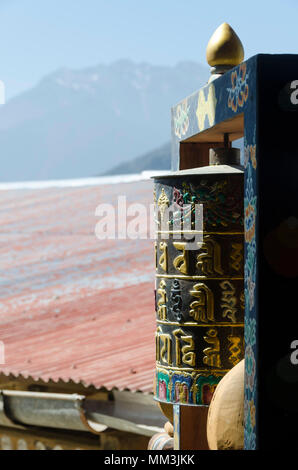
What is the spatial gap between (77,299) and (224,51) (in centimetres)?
534

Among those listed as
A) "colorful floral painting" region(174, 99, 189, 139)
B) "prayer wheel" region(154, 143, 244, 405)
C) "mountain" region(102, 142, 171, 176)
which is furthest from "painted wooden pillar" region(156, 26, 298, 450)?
"mountain" region(102, 142, 171, 176)

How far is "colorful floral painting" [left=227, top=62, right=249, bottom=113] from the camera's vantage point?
4.54 meters

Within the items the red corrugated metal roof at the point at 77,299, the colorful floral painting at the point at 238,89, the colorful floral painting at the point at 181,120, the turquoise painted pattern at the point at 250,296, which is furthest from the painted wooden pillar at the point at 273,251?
the red corrugated metal roof at the point at 77,299

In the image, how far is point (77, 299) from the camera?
10492mm

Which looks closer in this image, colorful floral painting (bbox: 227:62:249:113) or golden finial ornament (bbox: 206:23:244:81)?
colorful floral painting (bbox: 227:62:249:113)

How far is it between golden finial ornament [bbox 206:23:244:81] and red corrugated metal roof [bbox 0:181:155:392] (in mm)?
2934

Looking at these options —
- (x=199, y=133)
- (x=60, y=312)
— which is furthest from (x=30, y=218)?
(x=199, y=133)

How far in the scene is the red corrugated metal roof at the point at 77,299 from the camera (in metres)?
8.45

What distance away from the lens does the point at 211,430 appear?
15.9 ft

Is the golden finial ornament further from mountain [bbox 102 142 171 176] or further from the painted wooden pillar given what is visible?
mountain [bbox 102 142 171 176]

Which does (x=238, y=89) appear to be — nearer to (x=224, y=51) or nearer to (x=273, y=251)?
(x=273, y=251)

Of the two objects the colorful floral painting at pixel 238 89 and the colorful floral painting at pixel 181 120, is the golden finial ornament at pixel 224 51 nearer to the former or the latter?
the colorful floral painting at pixel 181 120
